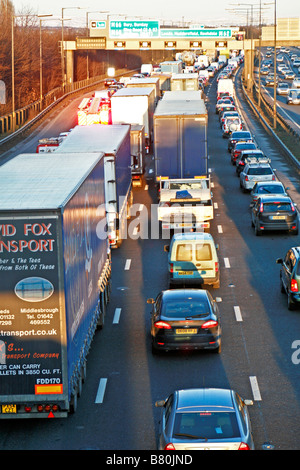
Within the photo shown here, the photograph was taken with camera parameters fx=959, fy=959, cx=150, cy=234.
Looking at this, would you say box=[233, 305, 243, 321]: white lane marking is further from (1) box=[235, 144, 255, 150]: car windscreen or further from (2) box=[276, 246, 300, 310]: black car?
(1) box=[235, 144, 255, 150]: car windscreen

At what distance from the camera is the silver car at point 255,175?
4225cm

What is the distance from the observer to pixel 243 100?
100 metres

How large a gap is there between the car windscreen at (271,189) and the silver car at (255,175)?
4.69 metres

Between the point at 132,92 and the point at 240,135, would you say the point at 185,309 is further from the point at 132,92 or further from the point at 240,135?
the point at 240,135

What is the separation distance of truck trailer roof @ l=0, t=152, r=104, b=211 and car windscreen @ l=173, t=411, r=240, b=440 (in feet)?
12.1

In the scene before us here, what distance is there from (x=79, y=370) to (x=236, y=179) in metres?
32.7

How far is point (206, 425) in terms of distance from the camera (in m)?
12.4

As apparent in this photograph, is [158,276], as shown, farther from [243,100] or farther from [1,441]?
[243,100]

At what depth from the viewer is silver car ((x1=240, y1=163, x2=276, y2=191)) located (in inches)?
1663

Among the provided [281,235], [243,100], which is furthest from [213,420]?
[243,100]

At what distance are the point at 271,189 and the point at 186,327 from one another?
1889 centimetres

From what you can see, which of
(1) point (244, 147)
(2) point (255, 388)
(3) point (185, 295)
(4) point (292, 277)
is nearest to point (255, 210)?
(4) point (292, 277)

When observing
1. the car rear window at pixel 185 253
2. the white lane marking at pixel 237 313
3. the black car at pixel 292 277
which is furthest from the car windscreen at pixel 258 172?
the white lane marking at pixel 237 313

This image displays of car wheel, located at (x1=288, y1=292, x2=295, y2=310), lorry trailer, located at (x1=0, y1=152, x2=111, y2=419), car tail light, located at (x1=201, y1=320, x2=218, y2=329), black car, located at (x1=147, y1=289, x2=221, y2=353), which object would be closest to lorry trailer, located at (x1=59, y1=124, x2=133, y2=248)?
car wheel, located at (x1=288, y1=292, x2=295, y2=310)
